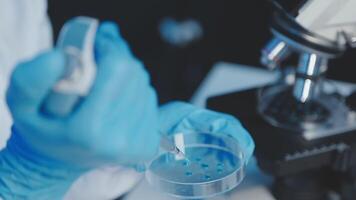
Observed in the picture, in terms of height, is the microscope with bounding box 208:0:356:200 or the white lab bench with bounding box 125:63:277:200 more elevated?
the microscope with bounding box 208:0:356:200

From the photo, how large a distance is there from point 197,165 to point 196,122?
0.12 meters

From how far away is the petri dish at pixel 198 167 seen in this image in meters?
0.77

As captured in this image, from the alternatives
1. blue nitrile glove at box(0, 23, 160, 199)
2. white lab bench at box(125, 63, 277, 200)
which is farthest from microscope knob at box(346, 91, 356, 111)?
blue nitrile glove at box(0, 23, 160, 199)

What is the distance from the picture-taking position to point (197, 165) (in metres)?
0.83

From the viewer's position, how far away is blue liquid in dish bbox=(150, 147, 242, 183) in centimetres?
80

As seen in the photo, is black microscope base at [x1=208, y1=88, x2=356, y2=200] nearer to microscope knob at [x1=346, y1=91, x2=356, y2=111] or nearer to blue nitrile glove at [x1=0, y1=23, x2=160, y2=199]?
microscope knob at [x1=346, y1=91, x2=356, y2=111]

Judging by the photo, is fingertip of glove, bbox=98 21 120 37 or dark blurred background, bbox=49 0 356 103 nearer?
fingertip of glove, bbox=98 21 120 37

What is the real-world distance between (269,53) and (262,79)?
0.51m

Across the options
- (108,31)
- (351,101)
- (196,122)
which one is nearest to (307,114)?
(351,101)

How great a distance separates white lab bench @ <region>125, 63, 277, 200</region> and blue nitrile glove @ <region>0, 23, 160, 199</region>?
425 mm

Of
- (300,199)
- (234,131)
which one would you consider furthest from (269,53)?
(300,199)

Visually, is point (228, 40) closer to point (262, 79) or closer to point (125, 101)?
point (262, 79)

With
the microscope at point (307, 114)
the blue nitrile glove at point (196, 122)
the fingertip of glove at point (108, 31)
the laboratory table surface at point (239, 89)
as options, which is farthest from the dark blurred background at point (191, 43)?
the fingertip of glove at point (108, 31)

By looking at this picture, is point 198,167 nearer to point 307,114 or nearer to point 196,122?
point 196,122
